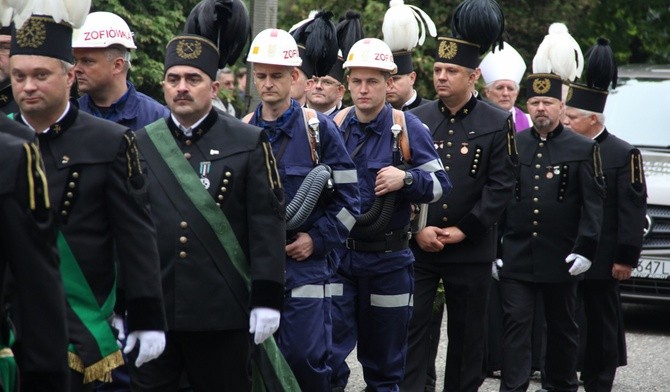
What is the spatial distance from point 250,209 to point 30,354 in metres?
2.11

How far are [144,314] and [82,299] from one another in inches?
9.6

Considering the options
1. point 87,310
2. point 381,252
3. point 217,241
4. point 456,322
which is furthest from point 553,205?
point 87,310

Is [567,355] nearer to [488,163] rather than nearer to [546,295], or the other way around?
[546,295]

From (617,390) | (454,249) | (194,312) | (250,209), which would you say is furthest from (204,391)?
(617,390)

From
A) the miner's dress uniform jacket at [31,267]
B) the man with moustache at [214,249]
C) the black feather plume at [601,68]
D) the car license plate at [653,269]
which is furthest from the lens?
the car license plate at [653,269]

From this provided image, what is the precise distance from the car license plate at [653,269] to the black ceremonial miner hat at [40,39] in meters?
8.21

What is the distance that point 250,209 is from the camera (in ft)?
21.8

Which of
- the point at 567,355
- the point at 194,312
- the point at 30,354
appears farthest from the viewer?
the point at 567,355

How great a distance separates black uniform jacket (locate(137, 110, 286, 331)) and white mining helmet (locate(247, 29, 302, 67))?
1.27 m

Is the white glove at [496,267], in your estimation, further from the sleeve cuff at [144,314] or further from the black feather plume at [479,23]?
the sleeve cuff at [144,314]

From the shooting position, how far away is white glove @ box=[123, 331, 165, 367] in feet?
19.0

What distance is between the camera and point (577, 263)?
31.3 ft

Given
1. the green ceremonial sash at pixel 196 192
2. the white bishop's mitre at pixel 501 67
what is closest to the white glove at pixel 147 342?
the green ceremonial sash at pixel 196 192

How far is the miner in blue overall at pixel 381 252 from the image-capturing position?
8.48 meters
